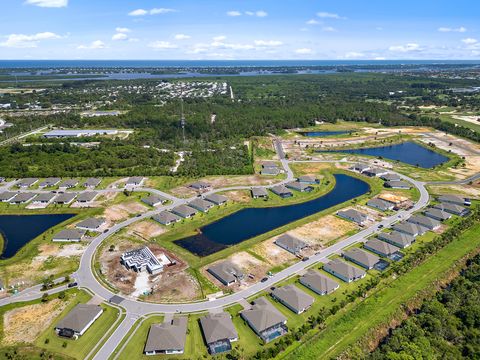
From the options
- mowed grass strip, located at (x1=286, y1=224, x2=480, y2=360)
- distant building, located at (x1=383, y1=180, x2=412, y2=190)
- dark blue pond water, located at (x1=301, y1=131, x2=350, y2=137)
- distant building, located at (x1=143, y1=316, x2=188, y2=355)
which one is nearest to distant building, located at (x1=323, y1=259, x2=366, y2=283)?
mowed grass strip, located at (x1=286, y1=224, x2=480, y2=360)

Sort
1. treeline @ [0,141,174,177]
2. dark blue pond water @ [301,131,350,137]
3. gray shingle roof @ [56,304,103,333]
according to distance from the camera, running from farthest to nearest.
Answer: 1. dark blue pond water @ [301,131,350,137]
2. treeline @ [0,141,174,177]
3. gray shingle roof @ [56,304,103,333]

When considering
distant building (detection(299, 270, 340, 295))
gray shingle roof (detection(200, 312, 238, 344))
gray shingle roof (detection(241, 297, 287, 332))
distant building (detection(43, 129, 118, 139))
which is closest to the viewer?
gray shingle roof (detection(200, 312, 238, 344))

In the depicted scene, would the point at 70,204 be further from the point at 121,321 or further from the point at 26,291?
the point at 121,321

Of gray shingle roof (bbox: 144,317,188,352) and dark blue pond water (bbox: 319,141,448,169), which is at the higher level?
dark blue pond water (bbox: 319,141,448,169)

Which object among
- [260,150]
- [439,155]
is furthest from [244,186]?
[439,155]

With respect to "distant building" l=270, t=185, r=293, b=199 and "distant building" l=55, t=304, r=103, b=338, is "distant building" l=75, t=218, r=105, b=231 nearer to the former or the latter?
"distant building" l=55, t=304, r=103, b=338
